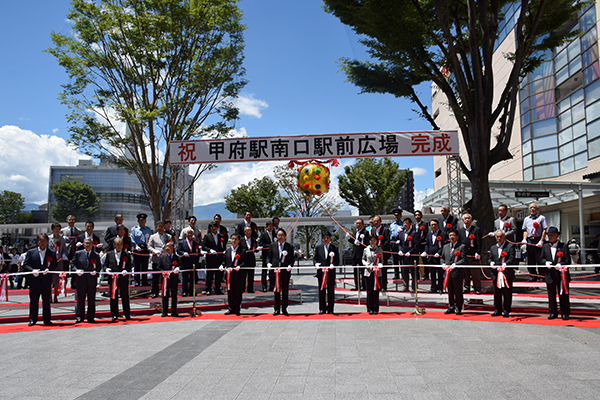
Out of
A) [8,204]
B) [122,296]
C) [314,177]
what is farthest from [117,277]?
[8,204]

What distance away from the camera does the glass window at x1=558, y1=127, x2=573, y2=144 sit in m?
20.4

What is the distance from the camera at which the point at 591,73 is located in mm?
18531

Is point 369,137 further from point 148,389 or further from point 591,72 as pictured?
point 591,72

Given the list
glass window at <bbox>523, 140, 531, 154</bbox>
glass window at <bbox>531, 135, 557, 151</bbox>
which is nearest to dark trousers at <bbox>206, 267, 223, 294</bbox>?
glass window at <bbox>531, 135, 557, 151</bbox>

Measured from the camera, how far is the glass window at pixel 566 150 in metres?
20.5

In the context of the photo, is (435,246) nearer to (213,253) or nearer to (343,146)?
(343,146)

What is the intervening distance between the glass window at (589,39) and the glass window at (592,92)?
6.42 feet

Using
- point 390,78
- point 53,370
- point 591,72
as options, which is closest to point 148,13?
point 390,78

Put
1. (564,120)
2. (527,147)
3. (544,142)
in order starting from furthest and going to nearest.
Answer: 1. (527,147)
2. (544,142)
3. (564,120)

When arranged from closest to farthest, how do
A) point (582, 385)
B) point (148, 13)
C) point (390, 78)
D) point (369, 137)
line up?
point (582, 385) < point (369, 137) < point (390, 78) < point (148, 13)

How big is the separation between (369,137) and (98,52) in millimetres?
11186

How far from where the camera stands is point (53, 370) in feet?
15.2

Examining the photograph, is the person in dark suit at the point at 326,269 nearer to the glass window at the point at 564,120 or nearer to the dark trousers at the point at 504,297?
the dark trousers at the point at 504,297

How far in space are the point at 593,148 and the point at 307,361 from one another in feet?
64.8
